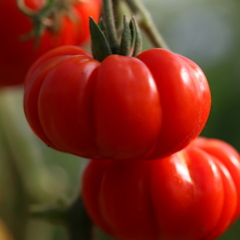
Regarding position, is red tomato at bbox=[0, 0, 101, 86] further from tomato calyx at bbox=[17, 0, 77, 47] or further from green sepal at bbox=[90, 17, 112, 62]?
green sepal at bbox=[90, 17, 112, 62]

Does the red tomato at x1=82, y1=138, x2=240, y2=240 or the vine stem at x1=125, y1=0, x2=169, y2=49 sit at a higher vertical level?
the vine stem at x1=125, y1=0, x2=169, y2=49

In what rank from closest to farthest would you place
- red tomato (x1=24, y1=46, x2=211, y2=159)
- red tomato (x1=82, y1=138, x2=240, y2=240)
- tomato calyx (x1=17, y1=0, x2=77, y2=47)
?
red tomato (x1=24, y1=46, x2=211, y2=159) → red tomato (x1=82, y1=138, x2=240, y2=240) → tomato calyx (x1=17, y1=0, x2=77, y2=47)

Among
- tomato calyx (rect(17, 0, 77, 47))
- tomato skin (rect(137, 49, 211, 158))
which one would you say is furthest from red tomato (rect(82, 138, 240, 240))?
tomato calyx (rect(17, 0, 77, 47))

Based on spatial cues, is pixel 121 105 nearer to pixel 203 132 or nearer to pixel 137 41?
pixel 137 41

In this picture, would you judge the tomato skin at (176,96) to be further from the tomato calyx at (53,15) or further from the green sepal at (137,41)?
the tomato calyx at (53,15)

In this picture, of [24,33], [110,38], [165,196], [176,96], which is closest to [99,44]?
[110,38]
